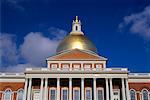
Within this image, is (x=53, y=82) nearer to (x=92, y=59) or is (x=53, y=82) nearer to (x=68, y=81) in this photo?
(x=68, y=81)

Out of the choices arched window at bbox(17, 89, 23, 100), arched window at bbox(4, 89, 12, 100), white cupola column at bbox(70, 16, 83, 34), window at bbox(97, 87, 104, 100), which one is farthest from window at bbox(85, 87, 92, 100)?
white cupola column at bbox(70, 16, 83, 34)

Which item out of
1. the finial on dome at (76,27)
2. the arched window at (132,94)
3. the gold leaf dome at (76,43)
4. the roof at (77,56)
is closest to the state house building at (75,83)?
the arched window at (132,94)

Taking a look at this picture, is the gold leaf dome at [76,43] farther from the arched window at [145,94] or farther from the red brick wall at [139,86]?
the arched window at [145,94]

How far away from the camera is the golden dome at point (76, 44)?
218 ft

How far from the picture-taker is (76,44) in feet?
218

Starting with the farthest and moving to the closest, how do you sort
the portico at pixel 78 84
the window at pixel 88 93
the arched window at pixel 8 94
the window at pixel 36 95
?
the arched window at pixel 8 94 < the window at pixel 88 93 < the window at pixel 36 95 < the portico at pixel 78 84

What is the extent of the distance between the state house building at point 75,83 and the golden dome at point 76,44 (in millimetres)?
3762

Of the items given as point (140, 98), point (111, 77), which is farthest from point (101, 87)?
point (140, 98)

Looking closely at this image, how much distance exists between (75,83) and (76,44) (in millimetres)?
9199

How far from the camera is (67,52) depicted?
64438mm

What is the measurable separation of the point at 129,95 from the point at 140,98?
3543 millimetres

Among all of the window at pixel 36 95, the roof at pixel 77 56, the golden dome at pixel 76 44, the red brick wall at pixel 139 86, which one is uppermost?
the golden dome at pixel 76 44

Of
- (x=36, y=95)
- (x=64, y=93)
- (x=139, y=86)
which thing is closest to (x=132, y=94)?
(x=139, y=86)

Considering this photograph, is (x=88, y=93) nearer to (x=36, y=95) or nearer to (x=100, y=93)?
(x=100, y=93)
